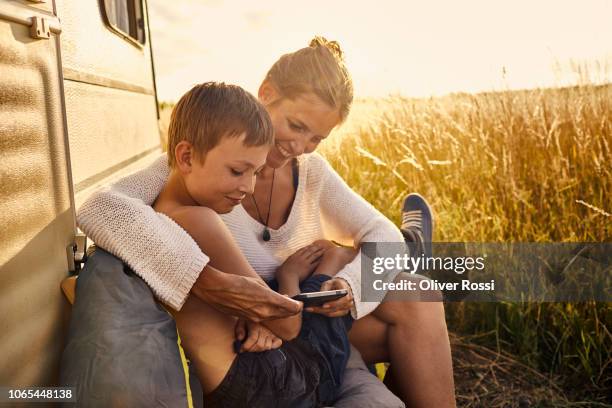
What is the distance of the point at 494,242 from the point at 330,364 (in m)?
1.81

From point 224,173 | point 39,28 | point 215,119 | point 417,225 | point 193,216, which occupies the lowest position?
point 417,225

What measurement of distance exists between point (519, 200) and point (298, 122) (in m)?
1.71

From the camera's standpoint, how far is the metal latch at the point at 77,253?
1.69m

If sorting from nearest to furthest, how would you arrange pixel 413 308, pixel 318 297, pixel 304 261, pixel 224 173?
pixel 224 173, pixel 318 297, pixel 413 308, pixel 304 261

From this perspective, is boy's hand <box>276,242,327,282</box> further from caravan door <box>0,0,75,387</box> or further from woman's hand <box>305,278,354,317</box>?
caravan door <box>0,0,75,387</box>

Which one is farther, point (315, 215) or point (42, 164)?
point (315, 215)

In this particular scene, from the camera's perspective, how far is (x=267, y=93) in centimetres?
221

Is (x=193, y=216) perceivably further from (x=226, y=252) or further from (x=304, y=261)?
(x=304, y=261)

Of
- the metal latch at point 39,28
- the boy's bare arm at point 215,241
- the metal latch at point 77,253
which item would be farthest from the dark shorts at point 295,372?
the metal latch at point 39,28

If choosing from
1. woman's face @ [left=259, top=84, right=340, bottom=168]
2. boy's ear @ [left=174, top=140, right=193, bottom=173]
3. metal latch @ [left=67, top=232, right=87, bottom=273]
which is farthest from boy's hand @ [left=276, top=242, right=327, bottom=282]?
metal latch @ [left=67, top=232, right=87, bottom=273]

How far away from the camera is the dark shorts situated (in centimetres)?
163

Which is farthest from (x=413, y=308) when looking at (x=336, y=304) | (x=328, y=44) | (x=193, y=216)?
(x=328, y=44)

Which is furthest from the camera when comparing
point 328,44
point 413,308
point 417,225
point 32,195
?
point 417,225

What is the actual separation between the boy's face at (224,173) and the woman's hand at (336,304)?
42 cm
